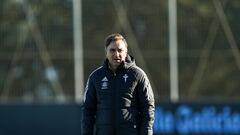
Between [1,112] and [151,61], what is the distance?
2.87 m

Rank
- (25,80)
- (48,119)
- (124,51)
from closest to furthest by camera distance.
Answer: (124,51)
(48,119)
(25,80)

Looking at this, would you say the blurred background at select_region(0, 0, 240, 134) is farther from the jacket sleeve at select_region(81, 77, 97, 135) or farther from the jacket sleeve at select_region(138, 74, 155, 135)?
the jacket sleeve at select_region(138, 74, 155, 135)

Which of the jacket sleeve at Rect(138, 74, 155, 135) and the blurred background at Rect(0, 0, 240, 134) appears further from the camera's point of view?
the blurred background at Rect(0, 0, 240, 134)

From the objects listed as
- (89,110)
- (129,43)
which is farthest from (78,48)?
(89,110)

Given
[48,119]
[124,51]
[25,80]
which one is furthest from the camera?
[25,80]

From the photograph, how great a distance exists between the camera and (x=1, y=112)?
14.3 metres

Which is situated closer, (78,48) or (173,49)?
(173,49)

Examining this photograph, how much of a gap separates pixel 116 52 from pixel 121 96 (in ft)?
1.12

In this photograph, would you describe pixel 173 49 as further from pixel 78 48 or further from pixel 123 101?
pixel 123 101

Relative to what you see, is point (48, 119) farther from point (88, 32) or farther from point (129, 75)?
point (129, 75)

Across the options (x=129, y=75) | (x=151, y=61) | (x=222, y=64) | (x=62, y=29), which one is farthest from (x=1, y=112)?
(x=129, y=75)

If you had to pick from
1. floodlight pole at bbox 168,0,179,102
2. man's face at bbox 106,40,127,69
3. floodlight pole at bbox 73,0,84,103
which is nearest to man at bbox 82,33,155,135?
man's face at bbox 106,40,127,69

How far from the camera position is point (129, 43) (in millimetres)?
14805

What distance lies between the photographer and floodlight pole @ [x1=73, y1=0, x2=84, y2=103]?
15.0 m
